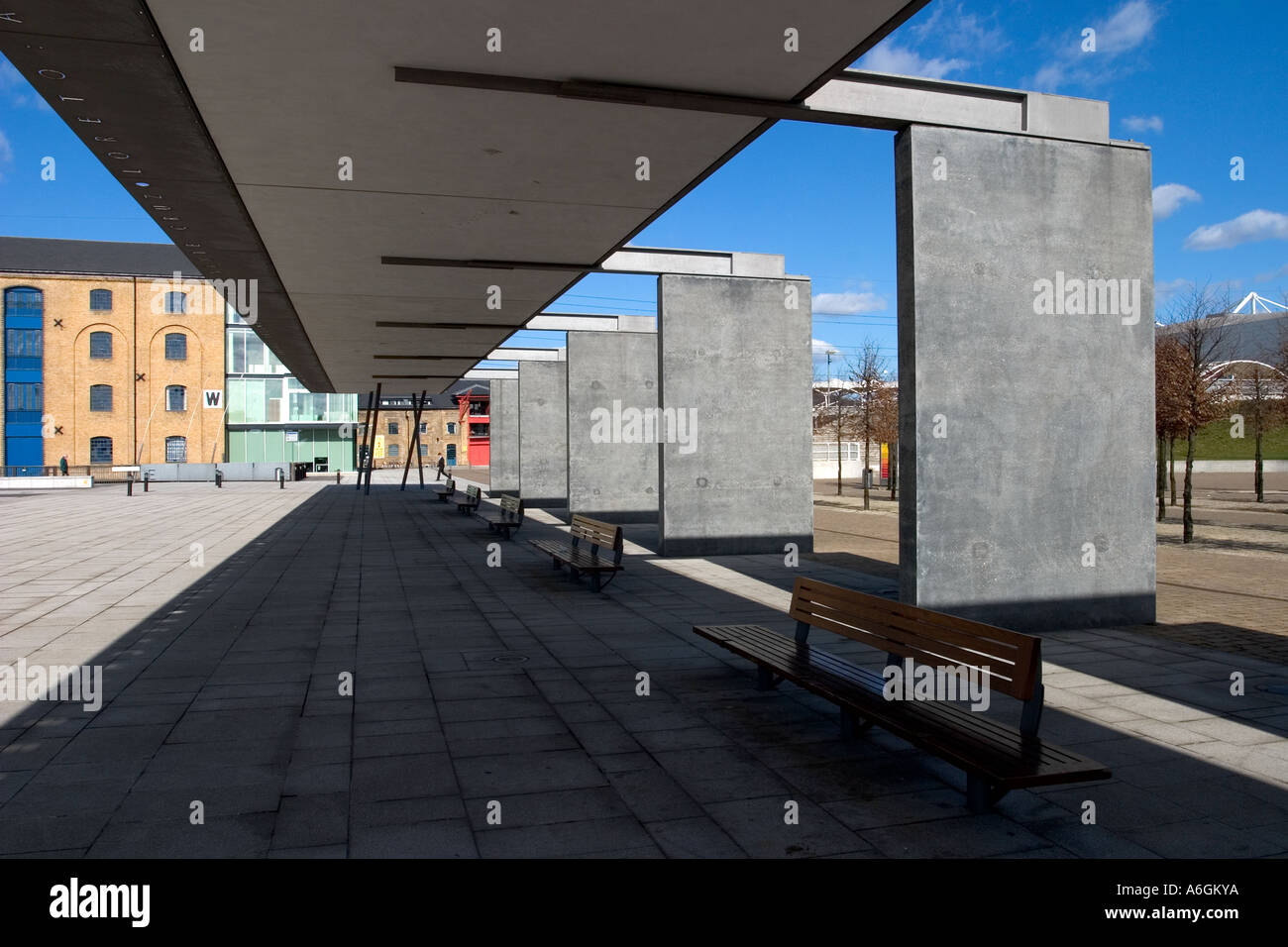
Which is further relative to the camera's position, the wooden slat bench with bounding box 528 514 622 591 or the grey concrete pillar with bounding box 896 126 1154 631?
the wooden slat bench with bounding box 528 514 622 591

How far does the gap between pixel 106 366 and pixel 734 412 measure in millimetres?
53329

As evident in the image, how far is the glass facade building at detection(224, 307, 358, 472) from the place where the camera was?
189 ft

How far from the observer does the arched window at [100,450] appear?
55.8 m

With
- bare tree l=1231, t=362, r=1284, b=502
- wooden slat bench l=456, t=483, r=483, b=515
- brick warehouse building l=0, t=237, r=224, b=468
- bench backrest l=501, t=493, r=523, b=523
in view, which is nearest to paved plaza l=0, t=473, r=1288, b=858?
bench backrest l=501, t=493, r=523, b=523

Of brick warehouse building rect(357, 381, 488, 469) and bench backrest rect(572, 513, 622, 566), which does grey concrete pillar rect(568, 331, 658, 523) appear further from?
brick warehouse building rect(357, 381, 488, 469)

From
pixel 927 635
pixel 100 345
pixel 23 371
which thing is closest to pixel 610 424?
pixel 927 635

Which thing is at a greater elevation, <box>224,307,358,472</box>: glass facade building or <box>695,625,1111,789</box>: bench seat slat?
<box>224,307,358,472</box>: glass facade building

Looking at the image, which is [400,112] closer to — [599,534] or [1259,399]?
[599,534]

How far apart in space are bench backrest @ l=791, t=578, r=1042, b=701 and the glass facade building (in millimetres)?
54738

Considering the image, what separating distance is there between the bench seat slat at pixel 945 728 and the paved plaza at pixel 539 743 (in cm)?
31

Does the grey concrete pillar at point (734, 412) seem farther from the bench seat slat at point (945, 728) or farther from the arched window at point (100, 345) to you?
the arched window at point (100, 345)

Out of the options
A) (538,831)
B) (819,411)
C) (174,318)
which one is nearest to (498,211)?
(538,831)

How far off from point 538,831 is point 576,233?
842cm

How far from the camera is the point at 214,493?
35.0 meters
